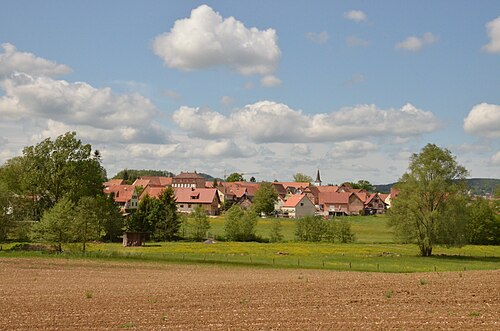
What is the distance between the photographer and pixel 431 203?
74.3m

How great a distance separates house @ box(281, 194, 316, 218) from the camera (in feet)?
567

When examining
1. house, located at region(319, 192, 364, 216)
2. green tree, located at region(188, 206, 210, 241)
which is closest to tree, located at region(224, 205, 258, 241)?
green tree, located at region(188, 206, 210, 241)

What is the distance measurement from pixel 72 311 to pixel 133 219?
75168 mm

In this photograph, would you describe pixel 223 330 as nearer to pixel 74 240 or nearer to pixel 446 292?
pixel 446 292

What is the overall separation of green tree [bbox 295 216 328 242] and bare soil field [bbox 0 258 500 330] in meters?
55.3

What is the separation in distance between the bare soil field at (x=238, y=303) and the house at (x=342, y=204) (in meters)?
153

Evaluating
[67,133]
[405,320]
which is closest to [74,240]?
[67,133]

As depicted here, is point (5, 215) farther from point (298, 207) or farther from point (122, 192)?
point (298, 207)

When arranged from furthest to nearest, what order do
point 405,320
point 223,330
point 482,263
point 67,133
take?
1. point 67,133
2. point 482,263
3. point 405,320
4. point 223,330

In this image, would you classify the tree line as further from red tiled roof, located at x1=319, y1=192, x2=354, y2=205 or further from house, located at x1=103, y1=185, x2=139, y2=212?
red tiled roof, located at x1=319, y1=192, x2=354, y2=205

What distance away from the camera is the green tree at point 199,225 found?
100 meters

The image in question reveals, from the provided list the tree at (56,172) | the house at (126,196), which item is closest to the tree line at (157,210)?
the tree at (56,172)

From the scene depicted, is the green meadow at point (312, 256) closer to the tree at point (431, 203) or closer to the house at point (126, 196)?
the tree at point (431, 203)

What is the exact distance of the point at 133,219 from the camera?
330ft
